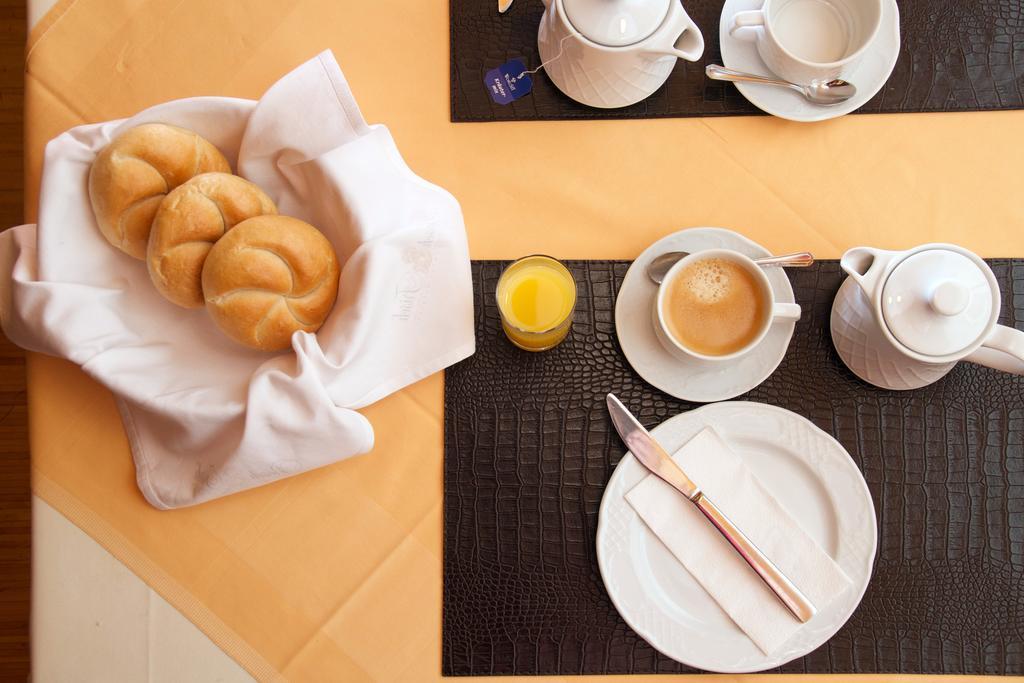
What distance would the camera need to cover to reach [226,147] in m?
0.92

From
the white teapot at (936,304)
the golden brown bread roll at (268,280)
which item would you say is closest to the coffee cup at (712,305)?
the white teapot at (936,304)

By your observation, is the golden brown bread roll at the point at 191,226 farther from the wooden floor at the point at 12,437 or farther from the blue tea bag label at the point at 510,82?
the wooden floor at the point at 12,437

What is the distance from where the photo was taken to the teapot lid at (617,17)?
2.64 ft

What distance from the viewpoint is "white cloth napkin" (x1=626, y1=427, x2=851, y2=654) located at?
87cm

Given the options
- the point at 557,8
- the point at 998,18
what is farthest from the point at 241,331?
the point at 998,18

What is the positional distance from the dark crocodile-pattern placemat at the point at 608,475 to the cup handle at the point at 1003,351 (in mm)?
120

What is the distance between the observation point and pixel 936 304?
773mm

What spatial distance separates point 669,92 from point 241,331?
66 cm

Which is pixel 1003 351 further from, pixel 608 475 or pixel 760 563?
pixel 608 475

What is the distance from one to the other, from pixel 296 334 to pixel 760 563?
659 millimetres

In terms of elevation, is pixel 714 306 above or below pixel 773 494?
above

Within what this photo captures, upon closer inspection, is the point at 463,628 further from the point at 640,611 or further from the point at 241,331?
the point at 241,331

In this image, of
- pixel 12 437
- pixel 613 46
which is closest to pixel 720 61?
pixel 613 46

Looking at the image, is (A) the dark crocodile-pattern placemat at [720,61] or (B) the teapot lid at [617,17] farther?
(A) the dark crocodile-pattern placemat at [720,61]
